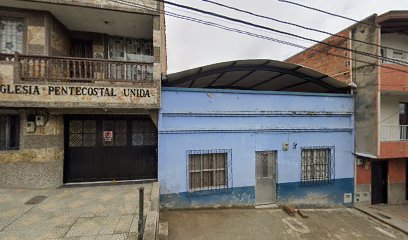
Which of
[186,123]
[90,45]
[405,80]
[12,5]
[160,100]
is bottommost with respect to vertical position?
[186,123]

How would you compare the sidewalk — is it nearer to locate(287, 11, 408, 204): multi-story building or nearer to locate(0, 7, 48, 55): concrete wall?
locate(287, 11, 408, 204): multi-story building

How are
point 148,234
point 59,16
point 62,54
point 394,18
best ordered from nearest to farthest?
1. point 148,234
2. point 59,16
3. point 62,54
4. point 394,18

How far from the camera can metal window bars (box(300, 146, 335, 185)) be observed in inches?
340

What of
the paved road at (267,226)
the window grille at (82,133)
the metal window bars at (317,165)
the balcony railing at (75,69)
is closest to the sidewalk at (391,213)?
the paved road at (267,226)

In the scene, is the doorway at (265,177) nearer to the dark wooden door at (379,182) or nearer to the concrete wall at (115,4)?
the dark wooden door at (379,182)

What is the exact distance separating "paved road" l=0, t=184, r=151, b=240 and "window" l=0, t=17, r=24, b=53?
460cm

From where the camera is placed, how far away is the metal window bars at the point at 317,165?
8648mm

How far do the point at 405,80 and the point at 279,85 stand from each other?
4.99 m

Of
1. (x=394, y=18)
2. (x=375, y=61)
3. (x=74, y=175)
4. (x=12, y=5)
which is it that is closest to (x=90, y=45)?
(x=12, y=5)

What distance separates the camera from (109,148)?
7.86 meters

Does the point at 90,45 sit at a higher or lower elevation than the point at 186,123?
higher

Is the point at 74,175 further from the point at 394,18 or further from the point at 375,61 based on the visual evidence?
the point at 394,18

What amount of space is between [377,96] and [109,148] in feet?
34.8

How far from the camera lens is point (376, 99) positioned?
333 inches
